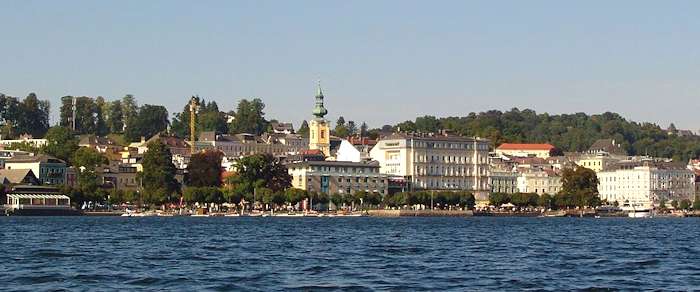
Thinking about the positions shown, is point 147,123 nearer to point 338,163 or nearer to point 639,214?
point 338,163

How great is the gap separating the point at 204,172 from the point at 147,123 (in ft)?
175

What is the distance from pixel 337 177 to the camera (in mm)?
143625

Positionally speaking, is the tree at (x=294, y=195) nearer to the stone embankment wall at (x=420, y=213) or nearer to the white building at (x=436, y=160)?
the stone embankment wall at (x=420, y=213)

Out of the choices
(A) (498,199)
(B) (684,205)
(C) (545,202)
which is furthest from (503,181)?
(B) (684,205)

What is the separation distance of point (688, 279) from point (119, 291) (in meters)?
Result: 13.3

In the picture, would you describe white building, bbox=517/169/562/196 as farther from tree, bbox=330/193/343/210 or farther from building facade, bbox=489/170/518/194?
tree, bbox=330/193/343/210

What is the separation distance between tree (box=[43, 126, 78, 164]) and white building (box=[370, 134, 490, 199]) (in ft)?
106

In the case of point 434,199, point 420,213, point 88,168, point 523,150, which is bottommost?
point 420,213

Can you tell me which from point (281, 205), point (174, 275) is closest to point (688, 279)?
point (174, 275)

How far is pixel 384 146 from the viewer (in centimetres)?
15525

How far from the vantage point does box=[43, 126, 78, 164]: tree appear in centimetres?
15350

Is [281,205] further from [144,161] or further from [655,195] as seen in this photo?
[655,195]

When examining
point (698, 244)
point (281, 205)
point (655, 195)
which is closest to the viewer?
point (698, 244)

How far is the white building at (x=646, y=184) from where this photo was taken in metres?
168
